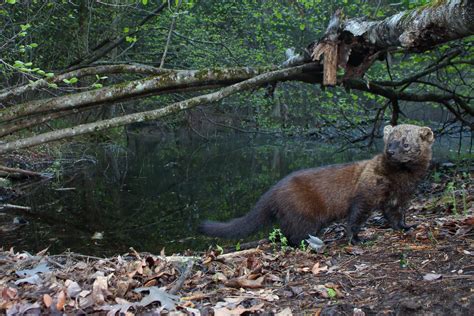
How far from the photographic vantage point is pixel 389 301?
320 centimetres

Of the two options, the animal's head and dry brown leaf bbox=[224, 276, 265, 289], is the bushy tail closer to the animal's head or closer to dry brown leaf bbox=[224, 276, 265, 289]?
the animal's head

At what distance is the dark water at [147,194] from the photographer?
26.0 feet

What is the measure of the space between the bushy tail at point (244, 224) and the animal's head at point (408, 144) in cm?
166

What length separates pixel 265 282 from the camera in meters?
3.85

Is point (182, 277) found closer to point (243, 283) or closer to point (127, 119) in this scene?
point (243, 283)

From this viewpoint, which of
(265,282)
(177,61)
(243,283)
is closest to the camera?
(243,283)

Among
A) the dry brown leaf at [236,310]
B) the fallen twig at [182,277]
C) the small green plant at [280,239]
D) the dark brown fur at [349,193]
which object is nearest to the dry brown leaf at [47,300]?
the fallen twig at [182,277]

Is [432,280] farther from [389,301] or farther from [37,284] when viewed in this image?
[37,284]

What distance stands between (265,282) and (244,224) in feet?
7.62

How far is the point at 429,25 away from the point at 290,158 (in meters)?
12.1

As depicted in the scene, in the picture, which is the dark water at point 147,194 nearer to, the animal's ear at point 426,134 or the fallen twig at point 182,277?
the fallen twig at point 182,277

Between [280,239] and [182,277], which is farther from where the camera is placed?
[280,239]

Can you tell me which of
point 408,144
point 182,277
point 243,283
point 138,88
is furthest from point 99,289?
point 408,144

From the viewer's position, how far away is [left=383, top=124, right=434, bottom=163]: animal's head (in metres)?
5.70
